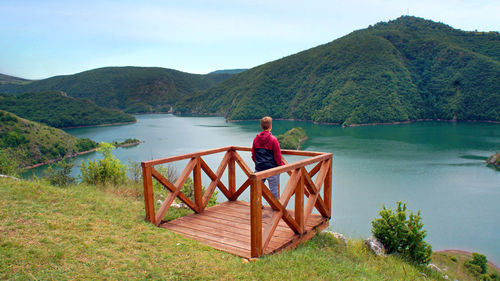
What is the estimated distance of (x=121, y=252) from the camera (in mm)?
3486

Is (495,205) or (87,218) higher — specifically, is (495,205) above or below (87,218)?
below

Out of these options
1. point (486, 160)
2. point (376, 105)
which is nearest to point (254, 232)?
point (486, 160)

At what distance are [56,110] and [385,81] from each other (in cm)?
9668

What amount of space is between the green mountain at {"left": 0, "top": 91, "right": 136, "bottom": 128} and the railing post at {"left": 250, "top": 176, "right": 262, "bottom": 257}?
300 feet

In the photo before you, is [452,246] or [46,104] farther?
[46,104]

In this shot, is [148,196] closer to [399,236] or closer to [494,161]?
[399,236]

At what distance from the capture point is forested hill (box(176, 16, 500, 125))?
8931 centimetres

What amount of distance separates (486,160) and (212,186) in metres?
48.3

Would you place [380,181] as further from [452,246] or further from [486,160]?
[486,160]

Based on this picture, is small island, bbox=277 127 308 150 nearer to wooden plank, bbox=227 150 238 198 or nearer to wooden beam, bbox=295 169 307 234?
wooden plank, bbox=227 150 238 198

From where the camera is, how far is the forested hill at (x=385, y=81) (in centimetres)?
8931

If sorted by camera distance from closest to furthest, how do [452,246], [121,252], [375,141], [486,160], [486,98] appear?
[121,252], [452,246], [486,160], [375,141], [486,98]

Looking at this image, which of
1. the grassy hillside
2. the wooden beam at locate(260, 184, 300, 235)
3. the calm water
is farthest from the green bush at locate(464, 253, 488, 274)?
the grassy hillside

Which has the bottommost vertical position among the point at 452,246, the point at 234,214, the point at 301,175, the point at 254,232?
the point at 452,246
